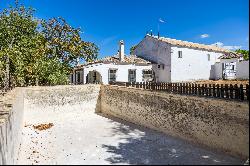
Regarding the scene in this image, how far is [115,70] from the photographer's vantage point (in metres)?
30.8

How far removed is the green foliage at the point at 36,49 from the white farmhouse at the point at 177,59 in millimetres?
7937

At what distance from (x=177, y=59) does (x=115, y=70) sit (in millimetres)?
8091

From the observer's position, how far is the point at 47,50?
95.2 feet

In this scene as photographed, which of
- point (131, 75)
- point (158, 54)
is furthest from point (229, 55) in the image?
point (131, 75)

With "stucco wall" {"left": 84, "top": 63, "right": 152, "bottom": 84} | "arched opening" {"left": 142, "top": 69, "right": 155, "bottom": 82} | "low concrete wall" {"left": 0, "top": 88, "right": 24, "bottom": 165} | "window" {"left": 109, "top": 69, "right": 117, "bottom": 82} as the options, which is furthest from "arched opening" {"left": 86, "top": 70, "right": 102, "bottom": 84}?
"low concrete wall" {"left": 0, "top": 88, "right": 24, "bottom": 165}

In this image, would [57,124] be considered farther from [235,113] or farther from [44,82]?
[235,113]

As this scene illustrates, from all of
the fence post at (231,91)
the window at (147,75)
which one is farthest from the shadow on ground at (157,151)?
the window at (147,75)

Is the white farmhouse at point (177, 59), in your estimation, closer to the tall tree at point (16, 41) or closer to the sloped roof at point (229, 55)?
the sloped roof at point (229, 55)

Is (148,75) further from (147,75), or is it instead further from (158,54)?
(158,54)

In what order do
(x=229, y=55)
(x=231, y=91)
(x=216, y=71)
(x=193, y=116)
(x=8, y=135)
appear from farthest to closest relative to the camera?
(x=229, y=55)
(x=216, y=71)
(x=193, y=116)
(x=231, y=91)
(x=8, y=135)

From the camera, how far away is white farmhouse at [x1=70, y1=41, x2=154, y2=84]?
29.6 meters

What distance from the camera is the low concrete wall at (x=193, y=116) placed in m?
11.7

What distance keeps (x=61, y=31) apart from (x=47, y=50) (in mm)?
3121

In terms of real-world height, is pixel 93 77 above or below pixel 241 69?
below
